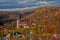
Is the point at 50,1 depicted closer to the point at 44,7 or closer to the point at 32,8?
the point at 44,7

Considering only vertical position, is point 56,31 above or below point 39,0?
below

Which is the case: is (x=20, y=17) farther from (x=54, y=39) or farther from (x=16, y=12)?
(x=54, y=39)

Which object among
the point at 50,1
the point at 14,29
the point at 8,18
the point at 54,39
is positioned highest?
the point at 50,1

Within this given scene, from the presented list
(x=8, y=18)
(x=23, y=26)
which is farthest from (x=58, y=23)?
(x=8, y=18)

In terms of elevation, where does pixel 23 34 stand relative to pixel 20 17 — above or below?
below

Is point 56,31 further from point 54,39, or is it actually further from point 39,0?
point 39,0

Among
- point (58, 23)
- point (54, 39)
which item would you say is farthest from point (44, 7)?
point (54, 39)

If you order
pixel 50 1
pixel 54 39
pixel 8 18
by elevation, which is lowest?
pixel 54 39

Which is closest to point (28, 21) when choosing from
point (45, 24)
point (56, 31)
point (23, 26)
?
point (23, 26)
